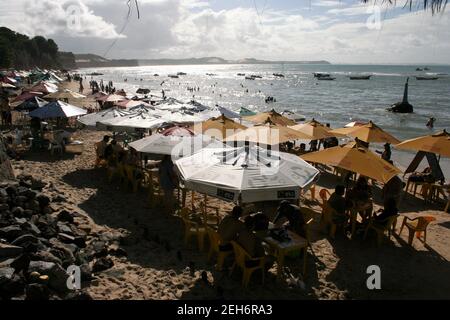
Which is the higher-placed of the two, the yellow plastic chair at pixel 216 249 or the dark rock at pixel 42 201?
the dark rock at pixel 42 201

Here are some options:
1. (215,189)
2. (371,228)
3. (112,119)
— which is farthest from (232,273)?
(112,119)

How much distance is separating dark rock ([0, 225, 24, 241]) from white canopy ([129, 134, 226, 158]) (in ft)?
10.5

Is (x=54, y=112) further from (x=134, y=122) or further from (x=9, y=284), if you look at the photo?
(x=9, y=284)

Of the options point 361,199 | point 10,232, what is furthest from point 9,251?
point 361,199

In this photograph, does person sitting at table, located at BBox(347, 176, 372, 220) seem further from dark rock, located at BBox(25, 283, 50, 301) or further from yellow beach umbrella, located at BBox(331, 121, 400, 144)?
dark rock, located at BBox(25, 283, 50, 301)

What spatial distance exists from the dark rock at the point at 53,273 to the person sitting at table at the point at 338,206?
205 inches

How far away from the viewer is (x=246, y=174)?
584 centimetres

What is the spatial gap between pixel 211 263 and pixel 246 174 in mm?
1815

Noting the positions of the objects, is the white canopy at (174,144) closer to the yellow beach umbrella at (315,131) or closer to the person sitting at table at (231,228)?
the person sitting at table at (231,228)

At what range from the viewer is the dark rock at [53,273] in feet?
16.1

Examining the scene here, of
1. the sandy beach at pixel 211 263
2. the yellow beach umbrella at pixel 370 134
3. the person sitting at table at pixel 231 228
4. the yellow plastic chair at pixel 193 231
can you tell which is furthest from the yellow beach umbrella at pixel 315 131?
the person sitting at table at pixel 231 228

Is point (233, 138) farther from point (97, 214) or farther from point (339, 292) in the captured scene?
point (339, 292)

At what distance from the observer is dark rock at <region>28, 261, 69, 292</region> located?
491cm
